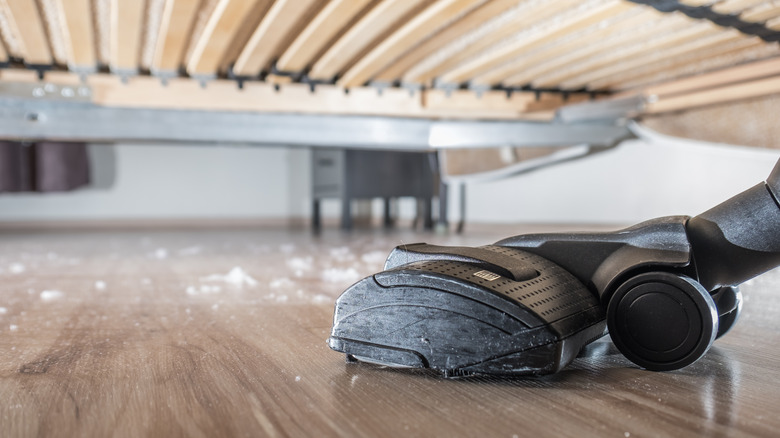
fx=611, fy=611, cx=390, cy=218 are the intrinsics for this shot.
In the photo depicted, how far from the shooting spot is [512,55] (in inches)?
42.4

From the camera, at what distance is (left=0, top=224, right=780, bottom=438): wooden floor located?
0.38m


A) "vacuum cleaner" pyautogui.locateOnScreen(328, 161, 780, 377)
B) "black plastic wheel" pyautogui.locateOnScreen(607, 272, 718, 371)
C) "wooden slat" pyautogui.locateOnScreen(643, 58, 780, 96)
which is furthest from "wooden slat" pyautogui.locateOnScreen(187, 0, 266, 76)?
"wooden slat" pyautogui.locateOnScreen(643, 58, 780, 96)

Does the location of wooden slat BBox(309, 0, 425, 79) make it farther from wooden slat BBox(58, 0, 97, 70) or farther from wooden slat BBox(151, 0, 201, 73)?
wooden slat BBox(58, 0, 97, 70)

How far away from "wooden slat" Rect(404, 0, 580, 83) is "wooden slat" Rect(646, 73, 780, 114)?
472 mm

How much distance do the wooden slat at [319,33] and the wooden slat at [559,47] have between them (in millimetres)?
→ 335

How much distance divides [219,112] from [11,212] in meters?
2.67

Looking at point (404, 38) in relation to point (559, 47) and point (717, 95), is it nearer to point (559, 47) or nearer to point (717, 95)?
point (559, 47)

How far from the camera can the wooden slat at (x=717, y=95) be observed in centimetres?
109

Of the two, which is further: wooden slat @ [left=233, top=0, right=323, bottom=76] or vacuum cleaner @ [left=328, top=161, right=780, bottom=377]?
wooden slat @ [left=233, top=0, right=323, bottom=76]

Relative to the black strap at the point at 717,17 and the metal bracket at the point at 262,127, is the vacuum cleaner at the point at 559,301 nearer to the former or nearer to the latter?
the black strap at the point at 717,17

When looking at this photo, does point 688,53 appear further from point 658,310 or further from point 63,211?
point 63,211

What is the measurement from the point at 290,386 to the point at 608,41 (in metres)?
0.82

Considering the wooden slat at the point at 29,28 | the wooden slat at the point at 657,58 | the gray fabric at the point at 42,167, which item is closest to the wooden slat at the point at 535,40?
the wooden slat at the point at 657,58

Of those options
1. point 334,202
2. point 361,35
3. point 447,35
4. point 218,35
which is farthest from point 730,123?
point 334,202
